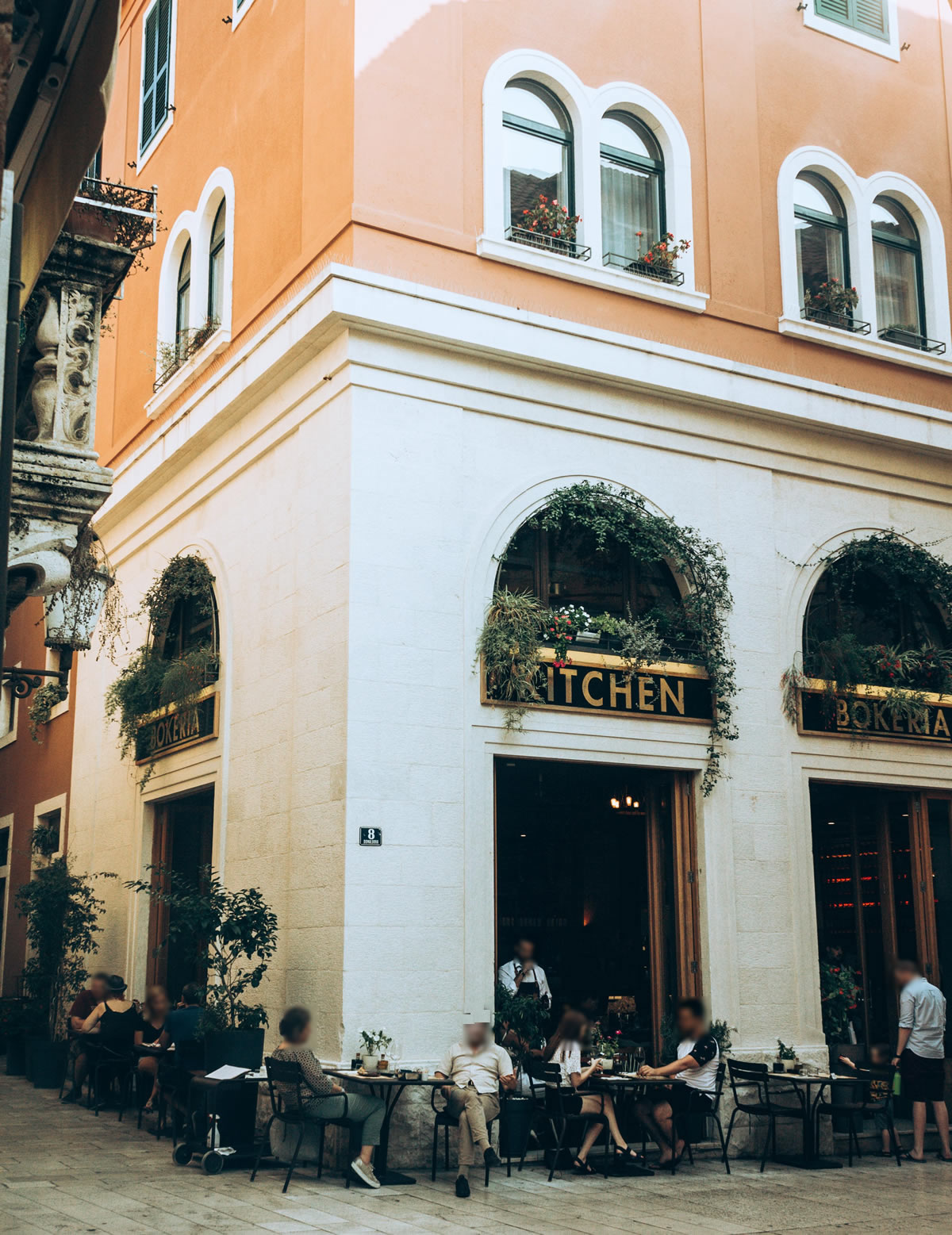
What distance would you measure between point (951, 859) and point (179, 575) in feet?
28.6

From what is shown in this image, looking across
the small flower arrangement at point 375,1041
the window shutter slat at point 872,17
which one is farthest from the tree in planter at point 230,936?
the window shutter slat at point 872,17

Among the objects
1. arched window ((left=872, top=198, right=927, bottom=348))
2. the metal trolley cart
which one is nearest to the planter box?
the metal trolley cart

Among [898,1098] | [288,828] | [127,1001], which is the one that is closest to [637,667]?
[288,828]

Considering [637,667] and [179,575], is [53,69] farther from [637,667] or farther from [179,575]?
[179,575]

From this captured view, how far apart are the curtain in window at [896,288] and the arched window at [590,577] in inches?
177

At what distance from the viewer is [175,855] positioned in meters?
15.4

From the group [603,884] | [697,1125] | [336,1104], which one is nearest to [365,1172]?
[336,1104]

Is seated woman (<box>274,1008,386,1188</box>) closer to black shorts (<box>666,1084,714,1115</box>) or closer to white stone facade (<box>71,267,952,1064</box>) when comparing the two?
white stone facade (<box>71,267,952,1064</box>)

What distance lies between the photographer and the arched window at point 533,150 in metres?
13.0

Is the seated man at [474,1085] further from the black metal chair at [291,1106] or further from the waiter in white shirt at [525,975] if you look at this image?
the waiter in white shirt at [525,975]

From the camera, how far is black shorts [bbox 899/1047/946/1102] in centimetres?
1170

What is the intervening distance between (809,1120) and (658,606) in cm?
477

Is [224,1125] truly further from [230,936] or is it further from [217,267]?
[217,267]

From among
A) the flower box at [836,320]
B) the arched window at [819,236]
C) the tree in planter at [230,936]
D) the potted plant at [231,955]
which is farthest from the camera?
the arched window at [819,236]
